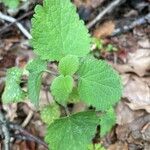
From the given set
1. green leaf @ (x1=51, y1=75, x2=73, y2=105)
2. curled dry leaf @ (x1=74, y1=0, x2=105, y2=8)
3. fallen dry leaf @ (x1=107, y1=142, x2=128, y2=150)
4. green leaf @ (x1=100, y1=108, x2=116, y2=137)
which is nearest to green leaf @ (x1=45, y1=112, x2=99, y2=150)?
green leaf @ (x1=51, y1=75, x2=73, y2=105)

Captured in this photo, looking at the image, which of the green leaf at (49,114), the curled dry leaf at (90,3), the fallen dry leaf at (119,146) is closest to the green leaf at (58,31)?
the green leaf at (49,114)

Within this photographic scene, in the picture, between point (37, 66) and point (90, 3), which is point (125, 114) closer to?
point (37, 66)

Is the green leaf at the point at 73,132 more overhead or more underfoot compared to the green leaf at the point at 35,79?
more underfoot

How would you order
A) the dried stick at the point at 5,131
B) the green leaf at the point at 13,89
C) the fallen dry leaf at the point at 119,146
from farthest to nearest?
the fallen dry leaf at the point at 119,146 < the dried stick at the point at 5,131 < the green leaf at the point at 13,89

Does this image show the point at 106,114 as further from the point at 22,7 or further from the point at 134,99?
the point at 22,7

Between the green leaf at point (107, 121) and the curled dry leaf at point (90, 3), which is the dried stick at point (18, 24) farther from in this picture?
the green leaf at point (107, 121)

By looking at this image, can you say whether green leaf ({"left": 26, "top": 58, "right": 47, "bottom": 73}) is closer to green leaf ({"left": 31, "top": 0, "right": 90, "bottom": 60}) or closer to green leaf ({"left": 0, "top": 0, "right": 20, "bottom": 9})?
green leaf ({"left": 31, "top": 0, "right": 90, "bottom": 60})
